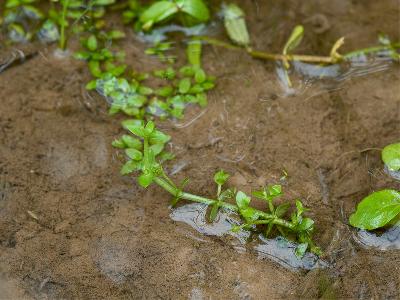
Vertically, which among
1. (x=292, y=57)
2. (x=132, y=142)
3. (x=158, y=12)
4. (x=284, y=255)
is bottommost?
(x=284, y=255)

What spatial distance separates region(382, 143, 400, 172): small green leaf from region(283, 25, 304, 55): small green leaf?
2.86 ft

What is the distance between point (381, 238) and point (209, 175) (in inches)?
33.1

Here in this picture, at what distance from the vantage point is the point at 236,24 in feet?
10.5

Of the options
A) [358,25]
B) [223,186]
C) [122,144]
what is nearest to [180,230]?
[223,186]

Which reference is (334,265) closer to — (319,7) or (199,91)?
(199,91)

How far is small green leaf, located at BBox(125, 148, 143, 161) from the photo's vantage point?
2543 mm

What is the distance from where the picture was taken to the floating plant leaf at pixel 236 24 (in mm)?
3162

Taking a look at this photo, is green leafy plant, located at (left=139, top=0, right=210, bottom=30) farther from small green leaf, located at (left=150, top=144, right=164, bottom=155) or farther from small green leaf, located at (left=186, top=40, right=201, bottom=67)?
small green leaf, located at (left=150, top=144, right=164, bottom=155)

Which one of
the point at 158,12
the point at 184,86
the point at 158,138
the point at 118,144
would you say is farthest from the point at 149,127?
the point at 158,12

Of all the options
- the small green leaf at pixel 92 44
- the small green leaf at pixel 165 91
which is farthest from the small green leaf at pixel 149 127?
the small green leaf at pixel 92 44

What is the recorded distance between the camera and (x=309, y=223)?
233cm

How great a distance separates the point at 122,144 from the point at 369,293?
Result: 1.34 m

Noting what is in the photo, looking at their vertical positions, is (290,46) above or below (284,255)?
above

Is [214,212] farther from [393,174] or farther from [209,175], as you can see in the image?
[393,174]
